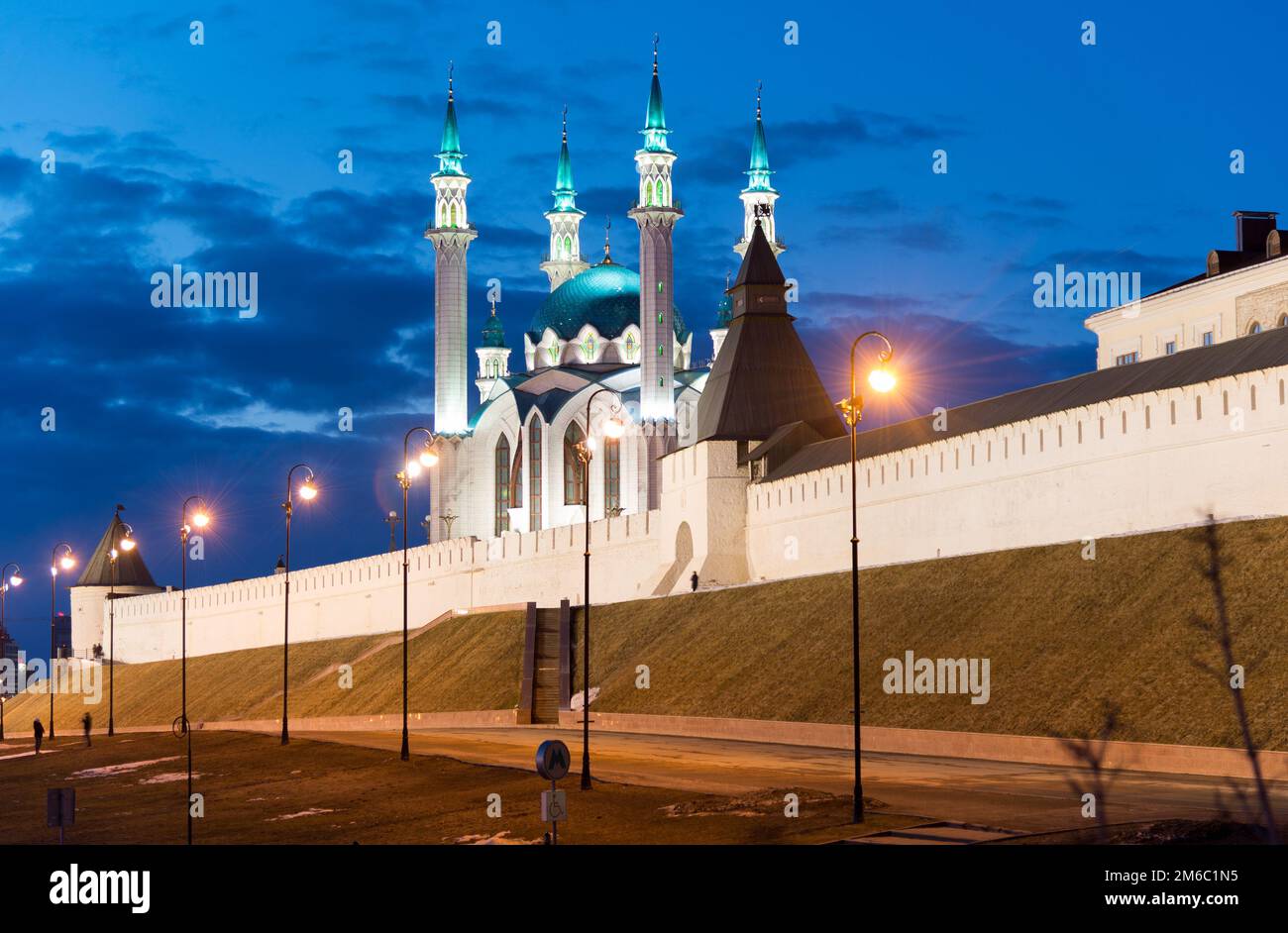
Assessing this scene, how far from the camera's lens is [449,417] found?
97625mm

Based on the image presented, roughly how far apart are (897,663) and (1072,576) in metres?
4.36

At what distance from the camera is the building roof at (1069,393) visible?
126 ft

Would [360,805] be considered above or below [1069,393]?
below

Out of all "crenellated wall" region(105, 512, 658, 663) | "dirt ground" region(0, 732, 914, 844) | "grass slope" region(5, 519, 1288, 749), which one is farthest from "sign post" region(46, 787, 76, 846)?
"crenellated wall" region(105, 512, 658, 663)

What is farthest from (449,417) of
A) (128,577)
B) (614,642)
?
(614,642)

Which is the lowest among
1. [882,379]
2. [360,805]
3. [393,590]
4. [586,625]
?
[360,805]

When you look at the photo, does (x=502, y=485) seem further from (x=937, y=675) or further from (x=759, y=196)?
(x=937, y=675)

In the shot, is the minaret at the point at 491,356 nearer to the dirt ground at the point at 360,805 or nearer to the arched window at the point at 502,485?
the arched window at the point at 502,485

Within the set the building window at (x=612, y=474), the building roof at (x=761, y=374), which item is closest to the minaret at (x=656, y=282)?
the building window at (x=612, y=474)

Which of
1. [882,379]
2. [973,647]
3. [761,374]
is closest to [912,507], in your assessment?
[973,647]

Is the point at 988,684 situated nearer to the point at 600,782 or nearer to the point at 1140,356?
the point at 600,782
